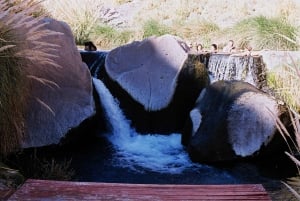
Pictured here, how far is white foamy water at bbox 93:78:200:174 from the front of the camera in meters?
4.59

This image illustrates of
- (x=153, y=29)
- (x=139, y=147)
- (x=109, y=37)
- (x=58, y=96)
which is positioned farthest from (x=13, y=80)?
(x=153, y=29)

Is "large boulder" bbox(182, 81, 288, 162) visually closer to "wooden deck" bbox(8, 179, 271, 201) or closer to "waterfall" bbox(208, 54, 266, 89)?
"waterfall" bbox(208, 54, 266, 89)

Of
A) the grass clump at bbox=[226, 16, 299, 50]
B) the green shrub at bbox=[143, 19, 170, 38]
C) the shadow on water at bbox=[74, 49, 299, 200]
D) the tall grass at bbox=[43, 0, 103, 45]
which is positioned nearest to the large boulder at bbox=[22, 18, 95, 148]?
the shadow on water at bbox=[74, 49, 299, 200]

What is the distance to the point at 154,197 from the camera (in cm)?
181

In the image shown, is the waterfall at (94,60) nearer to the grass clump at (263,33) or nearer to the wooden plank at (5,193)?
the grass clump at (263,33)

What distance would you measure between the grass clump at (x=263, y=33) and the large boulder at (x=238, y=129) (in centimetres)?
231

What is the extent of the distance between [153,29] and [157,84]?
3659 millimetres

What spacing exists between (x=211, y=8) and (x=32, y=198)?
10794mm

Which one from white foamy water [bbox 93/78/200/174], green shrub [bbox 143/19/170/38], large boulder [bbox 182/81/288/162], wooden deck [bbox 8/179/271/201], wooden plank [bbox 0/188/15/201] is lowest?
white foamy water [bbox 93/78/200/174]

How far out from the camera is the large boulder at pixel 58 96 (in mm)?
4336

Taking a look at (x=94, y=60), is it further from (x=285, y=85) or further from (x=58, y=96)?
(x=285, y=85)

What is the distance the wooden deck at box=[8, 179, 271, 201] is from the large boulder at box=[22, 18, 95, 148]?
2188 millimetres

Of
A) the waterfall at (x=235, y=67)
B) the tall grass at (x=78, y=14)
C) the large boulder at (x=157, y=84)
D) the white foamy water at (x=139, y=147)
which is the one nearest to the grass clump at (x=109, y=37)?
the tall grass at (x=78, y=14)

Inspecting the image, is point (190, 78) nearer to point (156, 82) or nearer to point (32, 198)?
point (156, 82)
